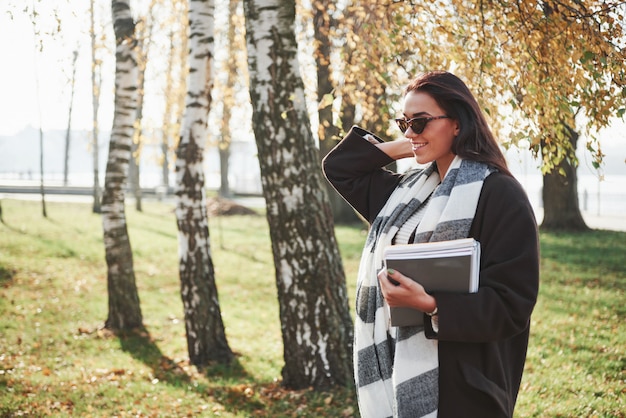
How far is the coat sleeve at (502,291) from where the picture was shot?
2166 millimetres

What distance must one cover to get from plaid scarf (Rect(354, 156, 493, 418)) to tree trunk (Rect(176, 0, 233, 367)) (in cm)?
435

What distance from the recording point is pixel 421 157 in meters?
2.57

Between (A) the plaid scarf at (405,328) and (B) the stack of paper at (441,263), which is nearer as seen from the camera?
(B) the stack of paper at (441,263)

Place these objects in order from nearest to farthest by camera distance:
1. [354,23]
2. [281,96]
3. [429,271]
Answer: [429,271] → [281,96] → [354,23]

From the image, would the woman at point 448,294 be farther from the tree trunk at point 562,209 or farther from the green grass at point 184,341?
the tree trunk at point 562,209

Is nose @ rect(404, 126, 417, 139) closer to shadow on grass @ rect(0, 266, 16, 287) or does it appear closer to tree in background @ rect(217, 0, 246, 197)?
tree in background @ rect(217, 0, 246, 197)

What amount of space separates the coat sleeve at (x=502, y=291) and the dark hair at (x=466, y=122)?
0.26m

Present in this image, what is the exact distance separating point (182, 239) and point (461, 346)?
4991mm

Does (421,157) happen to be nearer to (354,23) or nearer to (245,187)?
(354,23)

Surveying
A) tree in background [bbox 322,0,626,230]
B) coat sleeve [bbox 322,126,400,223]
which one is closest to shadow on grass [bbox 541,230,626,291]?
tree in background [bbox 322,0,626,230]

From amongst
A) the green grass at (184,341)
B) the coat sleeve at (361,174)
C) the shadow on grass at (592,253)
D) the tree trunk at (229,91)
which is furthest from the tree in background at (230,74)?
the coat sleeve at (361,174)

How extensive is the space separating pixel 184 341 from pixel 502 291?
6.84 meters

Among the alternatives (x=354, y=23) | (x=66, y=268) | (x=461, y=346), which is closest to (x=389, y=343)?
(x=461, y=346)

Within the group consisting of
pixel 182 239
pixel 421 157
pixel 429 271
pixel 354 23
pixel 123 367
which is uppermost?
pixel 354 23
